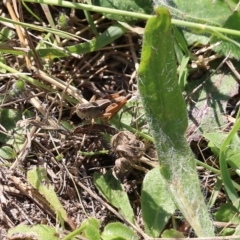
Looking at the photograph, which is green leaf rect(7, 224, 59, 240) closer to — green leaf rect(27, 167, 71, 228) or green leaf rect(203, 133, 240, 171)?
green leaf rect(27, 167, 71, 228)

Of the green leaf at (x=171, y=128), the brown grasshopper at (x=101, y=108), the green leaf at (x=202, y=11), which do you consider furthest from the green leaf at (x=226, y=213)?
the green leaf at (x=202, y=11)

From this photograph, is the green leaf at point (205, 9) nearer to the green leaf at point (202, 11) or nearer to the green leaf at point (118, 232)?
the green leaf at point (202, 11)

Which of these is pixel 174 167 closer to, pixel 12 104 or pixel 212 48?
pixel 212 48

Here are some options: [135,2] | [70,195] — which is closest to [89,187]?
[70,195]

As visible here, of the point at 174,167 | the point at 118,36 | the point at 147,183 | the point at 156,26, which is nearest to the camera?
the point at 156,26

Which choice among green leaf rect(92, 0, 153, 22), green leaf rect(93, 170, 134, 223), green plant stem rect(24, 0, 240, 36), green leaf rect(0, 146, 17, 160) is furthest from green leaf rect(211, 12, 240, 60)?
green leaf rect(0, 146, 17, 160)

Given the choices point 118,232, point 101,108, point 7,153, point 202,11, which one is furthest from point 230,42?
point 7,153
